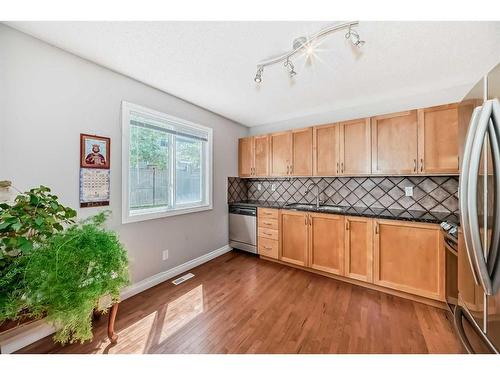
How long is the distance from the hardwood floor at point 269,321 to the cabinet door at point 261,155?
175 cm

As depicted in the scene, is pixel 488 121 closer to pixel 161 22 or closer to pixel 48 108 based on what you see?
pixel 161 22

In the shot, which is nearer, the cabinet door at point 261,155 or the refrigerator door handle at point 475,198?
the refrigerator door handle at point 475,198

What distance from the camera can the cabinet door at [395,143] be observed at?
224 cm

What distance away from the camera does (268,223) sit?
10.2 ft

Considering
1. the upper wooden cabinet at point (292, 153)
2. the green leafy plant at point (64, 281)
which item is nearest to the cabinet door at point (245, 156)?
Answer: the upper wooden cabinet at point (292, 153)

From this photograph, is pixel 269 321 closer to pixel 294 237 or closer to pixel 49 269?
pixel 294 237

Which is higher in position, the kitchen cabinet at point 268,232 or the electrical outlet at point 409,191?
the electrical outlet at point 409,191

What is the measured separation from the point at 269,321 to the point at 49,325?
1.65 metres

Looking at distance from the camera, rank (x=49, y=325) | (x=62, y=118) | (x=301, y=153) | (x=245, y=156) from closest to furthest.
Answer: (x=49, y=325)
(x=62, y=118)
(x=301, y=153)
(x=245, y=156)

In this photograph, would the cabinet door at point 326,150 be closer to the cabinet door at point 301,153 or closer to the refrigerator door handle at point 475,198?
the cabinet door at point 301,153

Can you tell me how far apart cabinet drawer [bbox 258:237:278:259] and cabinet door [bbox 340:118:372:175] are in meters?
1.45

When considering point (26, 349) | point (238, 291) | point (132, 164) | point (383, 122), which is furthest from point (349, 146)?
point (26, 349)

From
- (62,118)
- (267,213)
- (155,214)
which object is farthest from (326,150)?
(62,118)

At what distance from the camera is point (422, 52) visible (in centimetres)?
170
